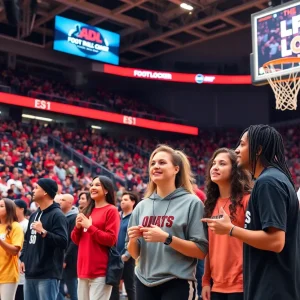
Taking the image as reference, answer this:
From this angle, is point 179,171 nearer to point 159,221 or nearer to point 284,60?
point 159,221

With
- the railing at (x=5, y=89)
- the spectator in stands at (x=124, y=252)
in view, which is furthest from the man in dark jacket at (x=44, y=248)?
the railing at (x=5, y=89)

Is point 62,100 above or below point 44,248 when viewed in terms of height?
above

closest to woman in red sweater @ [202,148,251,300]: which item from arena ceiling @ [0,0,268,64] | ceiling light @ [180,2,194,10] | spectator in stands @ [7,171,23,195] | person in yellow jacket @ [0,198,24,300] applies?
person in yellow jacket @ [0,198,24,300]

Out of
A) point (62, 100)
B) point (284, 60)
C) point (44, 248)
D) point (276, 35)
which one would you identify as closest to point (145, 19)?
point (62, 100)

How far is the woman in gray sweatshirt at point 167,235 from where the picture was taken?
10.9ft

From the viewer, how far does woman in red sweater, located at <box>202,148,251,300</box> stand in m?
3.42

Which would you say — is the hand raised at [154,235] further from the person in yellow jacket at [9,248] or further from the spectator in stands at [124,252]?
the spectator in stands at [124,252]

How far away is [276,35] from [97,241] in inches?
252

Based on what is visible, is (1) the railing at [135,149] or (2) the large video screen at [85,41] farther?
(1) the railing at [135,149]

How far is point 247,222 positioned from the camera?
2748 mm

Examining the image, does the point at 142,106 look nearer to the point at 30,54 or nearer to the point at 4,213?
the point at 30,54

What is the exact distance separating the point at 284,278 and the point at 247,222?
0.36 meters

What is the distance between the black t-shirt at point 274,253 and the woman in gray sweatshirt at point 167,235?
723 millimetres

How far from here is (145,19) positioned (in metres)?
23.9
